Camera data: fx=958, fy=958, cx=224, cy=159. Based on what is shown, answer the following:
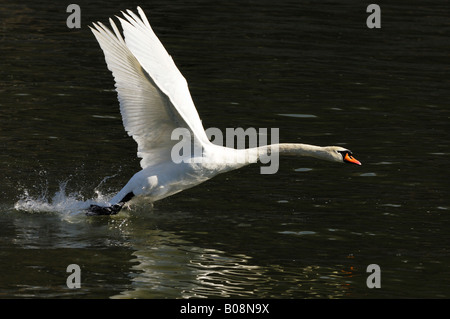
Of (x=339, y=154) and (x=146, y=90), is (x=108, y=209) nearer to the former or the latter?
(x=146, y=90)

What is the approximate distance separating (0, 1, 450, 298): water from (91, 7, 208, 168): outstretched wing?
Answer: 3.71 feet

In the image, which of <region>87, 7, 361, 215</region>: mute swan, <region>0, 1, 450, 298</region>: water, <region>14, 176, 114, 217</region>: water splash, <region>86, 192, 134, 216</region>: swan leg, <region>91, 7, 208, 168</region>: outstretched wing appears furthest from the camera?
<region>14, 176, 114, 217</region>: water splash

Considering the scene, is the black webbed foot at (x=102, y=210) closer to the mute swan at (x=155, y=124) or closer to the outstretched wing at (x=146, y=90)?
the mute swan at (x=155, y=124)

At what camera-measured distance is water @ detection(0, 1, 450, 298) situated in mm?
10703

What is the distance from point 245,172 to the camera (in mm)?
14578

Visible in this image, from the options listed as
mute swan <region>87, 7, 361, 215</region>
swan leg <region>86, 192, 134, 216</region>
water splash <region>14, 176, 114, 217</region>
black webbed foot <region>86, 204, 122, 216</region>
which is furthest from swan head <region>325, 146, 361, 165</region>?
water splash <region>14, 176, 114, 217</region>

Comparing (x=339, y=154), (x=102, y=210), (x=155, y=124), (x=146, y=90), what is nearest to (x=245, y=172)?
(x=339, y=154)

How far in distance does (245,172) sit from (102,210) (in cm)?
293

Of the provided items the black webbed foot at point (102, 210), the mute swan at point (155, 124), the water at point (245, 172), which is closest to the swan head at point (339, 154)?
the mute swan at point (155, 124)

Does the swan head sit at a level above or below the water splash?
above

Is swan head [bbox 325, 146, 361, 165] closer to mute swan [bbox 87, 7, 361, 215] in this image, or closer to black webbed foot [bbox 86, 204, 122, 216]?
mute swan [bbox 87, 7, 361, 215]

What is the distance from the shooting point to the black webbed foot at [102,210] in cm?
1232

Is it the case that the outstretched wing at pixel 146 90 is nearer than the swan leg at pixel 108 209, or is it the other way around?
the outstretched wing at pixel 146 90

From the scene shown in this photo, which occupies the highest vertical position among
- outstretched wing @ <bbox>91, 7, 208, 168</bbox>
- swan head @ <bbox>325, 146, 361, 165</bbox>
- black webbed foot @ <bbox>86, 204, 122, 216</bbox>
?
outstretched wing @ <bbox>91, 7, 208, 168</bbox>
